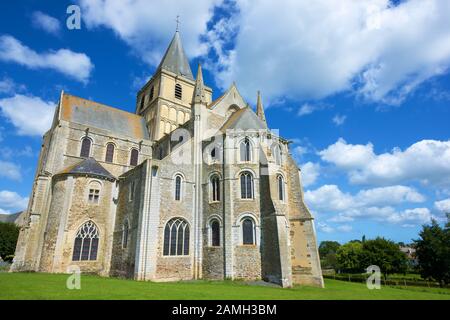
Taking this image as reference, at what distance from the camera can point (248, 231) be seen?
19.6m

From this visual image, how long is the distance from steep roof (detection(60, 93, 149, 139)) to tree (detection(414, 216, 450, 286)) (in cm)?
3424

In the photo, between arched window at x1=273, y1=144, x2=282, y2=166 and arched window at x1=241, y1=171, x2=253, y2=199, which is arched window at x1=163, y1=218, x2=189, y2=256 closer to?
arched window at x1=241, y1=171, x2=253, y2=199

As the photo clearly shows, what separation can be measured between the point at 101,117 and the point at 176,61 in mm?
14849

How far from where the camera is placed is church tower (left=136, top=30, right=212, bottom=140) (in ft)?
112

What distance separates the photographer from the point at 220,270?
749 inches

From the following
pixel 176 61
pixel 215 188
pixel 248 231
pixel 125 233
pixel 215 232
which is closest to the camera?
pixel 248 231

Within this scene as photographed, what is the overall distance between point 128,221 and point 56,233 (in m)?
5.70

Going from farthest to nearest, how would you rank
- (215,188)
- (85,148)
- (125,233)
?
(85,148) < (125,233) < (215,188)

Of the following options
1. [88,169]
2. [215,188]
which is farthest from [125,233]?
[215,188]

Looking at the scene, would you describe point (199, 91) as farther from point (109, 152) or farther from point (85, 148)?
point (85, 148)

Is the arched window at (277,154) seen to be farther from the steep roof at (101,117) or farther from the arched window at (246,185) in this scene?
the steep roof at (101,117)

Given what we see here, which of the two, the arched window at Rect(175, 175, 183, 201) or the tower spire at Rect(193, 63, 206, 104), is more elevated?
the tower spire at Rect(193, 63, 206, 104)

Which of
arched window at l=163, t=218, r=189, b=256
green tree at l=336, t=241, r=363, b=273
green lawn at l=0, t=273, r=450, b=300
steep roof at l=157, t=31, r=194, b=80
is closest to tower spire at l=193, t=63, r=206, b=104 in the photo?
arched window at l=163, t=218, r=189, b=256
